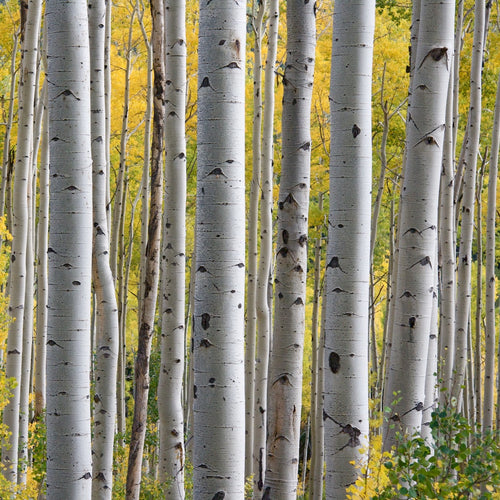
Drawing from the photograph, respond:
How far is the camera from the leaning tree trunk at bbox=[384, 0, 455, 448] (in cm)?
277

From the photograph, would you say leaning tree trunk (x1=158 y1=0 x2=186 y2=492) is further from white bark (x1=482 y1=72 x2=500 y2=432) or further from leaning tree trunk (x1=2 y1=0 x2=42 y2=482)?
white bark (x1=482 y1=72 x2=500 y2=432)

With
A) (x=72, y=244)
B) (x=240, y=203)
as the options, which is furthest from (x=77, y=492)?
(x=240, y=203)

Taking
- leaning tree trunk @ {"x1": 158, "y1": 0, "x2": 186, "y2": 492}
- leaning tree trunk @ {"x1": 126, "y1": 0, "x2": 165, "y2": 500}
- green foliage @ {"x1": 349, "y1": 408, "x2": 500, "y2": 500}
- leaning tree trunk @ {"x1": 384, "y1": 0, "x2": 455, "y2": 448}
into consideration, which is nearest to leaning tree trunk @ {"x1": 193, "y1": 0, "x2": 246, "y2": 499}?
green foliage @ {"x1": 349, "y1": 408, "x2": 500, "y2": 500}

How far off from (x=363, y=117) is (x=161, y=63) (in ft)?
10.1

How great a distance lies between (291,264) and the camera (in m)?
3.28

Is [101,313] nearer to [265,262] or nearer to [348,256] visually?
[348,256]

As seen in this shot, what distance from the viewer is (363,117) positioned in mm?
2721

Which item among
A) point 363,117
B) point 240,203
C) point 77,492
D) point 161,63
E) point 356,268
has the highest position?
point 161,63

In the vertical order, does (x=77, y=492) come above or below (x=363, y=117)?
below

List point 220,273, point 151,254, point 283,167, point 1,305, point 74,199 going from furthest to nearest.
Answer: point 1,305 → point 151,254 → point 283,167 → point 74,199 → point 220,273

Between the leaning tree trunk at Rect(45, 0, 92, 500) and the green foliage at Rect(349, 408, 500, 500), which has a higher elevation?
the leaning tree trunk at Rect(45, 0, 92, 500)

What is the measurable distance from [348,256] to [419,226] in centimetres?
35

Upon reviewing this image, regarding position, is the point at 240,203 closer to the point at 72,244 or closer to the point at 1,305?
the point at 72,244

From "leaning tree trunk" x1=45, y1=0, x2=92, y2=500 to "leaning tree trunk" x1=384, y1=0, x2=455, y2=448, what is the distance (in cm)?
124
